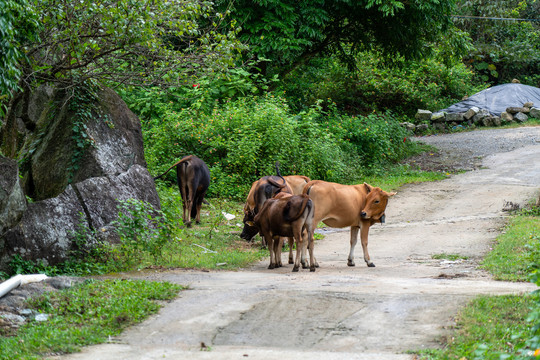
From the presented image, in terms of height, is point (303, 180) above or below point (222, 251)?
above

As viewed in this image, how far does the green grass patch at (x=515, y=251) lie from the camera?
970 centimetres

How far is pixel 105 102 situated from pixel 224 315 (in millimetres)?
6530

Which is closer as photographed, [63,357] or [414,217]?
[63,357]

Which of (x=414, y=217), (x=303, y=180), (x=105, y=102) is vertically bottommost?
(x=414, y=217)

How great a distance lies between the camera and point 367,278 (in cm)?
982

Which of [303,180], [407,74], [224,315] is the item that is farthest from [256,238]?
[407,74]

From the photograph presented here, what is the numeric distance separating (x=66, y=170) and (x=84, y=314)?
505 cm

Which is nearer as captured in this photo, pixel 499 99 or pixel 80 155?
pixel 80 155

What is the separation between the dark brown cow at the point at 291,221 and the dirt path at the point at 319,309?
0.47m

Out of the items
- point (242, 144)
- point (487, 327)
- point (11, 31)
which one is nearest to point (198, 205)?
point (242, 144)

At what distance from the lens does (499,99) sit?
34750 mm

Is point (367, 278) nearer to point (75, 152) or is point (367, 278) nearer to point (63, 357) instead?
point (63, 357)

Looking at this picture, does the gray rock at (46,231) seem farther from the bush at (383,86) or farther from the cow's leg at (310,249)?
the bush at (383,86)

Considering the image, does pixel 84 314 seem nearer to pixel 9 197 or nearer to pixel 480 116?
pixel 9 197
